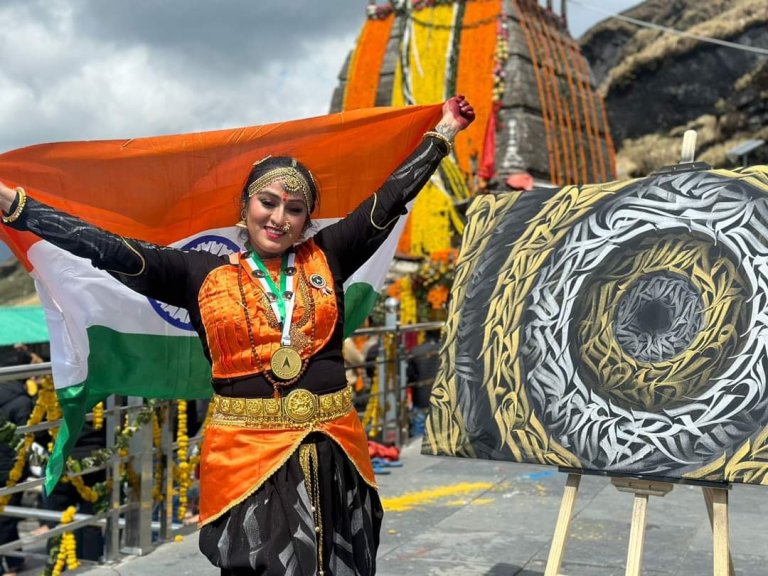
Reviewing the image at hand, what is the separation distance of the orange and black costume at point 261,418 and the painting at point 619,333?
0.98 meters

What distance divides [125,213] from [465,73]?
13041 mm

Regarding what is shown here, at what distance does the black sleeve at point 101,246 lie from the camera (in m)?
2.48

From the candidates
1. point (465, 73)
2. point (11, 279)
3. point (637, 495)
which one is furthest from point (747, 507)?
point (11, 279)

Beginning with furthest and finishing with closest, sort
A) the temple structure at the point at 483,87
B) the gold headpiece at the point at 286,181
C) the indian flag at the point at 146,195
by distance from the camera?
1. the temple structure at the point at 483,87
2. the indian flag at the point at 146,195
3. the gold headpiece at the point at 286,181

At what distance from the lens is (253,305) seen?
2.52 metres

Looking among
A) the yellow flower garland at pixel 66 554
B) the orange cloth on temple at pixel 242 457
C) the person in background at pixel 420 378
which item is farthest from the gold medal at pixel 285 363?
the person in background at pixel 420 378

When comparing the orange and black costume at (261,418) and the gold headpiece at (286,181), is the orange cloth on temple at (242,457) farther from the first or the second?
the gold headpiece at (286,181)

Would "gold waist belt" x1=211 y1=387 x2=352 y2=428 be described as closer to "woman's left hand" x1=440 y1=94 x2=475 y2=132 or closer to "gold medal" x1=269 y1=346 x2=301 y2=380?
"gold medal" x1=269 y1=346 x2=301 y2=380

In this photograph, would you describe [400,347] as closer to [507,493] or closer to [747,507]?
[507,493]

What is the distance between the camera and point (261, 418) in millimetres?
2510

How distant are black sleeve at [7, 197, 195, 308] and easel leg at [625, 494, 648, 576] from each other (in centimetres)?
179

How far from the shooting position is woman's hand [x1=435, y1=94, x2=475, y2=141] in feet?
9.71

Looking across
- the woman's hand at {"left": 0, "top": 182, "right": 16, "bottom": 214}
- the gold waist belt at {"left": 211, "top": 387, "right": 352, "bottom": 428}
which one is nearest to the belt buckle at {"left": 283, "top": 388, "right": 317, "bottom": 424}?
the gold waist belt at {"left": 211, "top": 387, "right": 352, "bottom": 428}

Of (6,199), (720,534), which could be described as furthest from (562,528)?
(6,199)
